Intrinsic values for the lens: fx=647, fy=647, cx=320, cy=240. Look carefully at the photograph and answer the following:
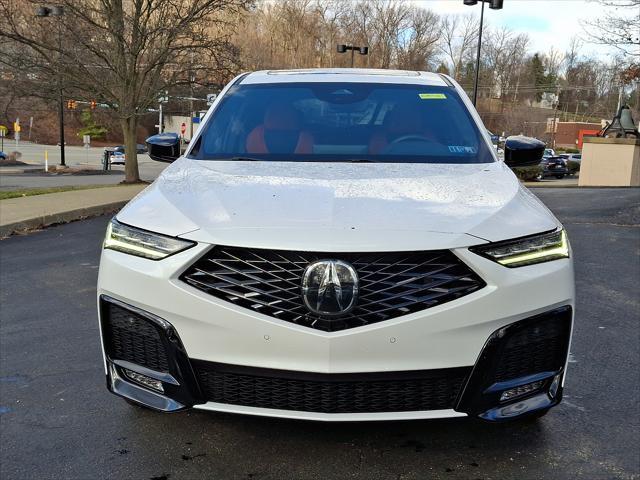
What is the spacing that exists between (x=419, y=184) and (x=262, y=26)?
244ft

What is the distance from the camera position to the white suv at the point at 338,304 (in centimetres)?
240

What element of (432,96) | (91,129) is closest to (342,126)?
(432,96)

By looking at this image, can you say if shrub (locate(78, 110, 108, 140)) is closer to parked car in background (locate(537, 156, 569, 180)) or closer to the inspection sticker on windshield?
parked car in background (locate(537, 156, 569, 180))

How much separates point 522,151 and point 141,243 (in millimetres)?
2664

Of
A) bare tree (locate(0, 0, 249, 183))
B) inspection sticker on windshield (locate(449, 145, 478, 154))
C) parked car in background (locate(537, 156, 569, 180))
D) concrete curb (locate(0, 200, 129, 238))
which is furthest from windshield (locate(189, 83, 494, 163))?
parked car in background (locate(537, 156, 569, 180))

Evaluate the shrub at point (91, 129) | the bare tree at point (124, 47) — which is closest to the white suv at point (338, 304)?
the bare tree at point (124, 47)

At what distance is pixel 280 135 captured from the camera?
153 inches

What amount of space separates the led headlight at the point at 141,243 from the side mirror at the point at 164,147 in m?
1.77

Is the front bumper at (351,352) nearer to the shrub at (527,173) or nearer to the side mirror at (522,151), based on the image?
the side mirror at (522,151)

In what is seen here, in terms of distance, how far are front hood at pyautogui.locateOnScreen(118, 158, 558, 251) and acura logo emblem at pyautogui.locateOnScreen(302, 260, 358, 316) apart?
0.07 metres

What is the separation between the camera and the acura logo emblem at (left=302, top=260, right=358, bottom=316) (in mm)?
2359

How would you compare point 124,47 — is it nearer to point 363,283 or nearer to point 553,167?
point 363,283

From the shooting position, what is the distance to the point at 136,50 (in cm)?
1938

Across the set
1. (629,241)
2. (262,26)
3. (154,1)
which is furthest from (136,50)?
(262,26)
